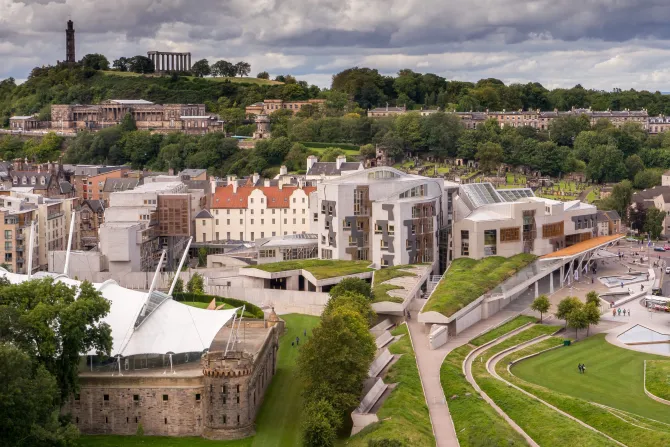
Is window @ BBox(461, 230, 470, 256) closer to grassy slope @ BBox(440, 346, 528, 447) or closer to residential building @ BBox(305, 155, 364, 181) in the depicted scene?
grassy slope @ BBox(440, 346, 528, 447)

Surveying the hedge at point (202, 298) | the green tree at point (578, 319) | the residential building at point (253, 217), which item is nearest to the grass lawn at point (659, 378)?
the green tree at point (578, 319)

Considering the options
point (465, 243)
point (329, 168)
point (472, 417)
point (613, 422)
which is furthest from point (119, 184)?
point (613, 422)

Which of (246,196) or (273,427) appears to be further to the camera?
(246,196)

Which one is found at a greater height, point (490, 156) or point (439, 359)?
point (490, 156)

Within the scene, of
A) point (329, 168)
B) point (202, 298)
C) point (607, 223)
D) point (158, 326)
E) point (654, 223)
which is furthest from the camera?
point (329, 168)

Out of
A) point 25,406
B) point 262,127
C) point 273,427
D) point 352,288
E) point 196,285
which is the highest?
point 262,127

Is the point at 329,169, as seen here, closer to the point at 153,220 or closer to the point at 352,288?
the point at 153,220

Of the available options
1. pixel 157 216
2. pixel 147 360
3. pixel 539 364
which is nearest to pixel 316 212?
pixel 157 216
